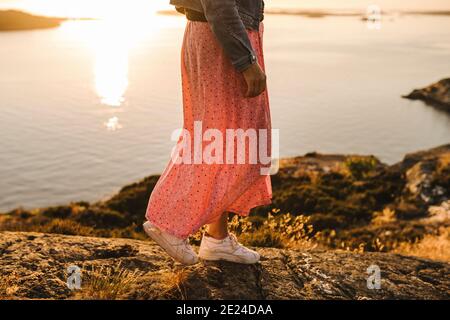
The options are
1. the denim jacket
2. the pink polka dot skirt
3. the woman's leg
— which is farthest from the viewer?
the woman's leg

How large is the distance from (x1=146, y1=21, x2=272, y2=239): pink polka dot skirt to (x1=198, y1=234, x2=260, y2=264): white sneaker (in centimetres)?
25

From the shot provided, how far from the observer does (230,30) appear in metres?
2.86

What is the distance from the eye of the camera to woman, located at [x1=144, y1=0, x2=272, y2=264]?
3.10 metres

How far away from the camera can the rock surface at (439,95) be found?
74.6 metres

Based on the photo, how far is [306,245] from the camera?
5.24m

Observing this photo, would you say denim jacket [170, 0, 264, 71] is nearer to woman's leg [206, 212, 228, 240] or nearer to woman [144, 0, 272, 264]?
woman [144, 0, 272, 264]

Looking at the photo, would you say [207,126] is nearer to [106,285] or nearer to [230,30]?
[230,30]

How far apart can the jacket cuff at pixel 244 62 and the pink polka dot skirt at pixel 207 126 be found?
0.20 meters

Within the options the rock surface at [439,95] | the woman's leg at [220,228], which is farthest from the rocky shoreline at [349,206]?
the rock surface at [439,95]

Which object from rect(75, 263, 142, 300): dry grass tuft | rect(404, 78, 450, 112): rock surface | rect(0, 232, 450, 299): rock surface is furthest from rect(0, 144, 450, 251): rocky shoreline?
rect(404, 78, 450, 112): rock surface

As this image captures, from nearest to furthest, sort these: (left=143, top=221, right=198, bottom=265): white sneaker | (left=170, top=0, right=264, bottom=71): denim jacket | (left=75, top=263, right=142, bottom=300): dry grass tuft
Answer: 1. (left=170, top=0, right=264, bottom=71): denim jacket
2. (left=75, top=263, right=142, bottom=300): dry grass tuft
3. (left=143, top=221, right=198, bottom=265): white sneaker

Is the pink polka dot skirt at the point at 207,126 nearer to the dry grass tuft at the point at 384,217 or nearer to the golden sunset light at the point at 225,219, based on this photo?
the golden sunset light at the point at 225,219

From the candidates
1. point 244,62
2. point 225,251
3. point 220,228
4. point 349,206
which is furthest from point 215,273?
point 349,206
